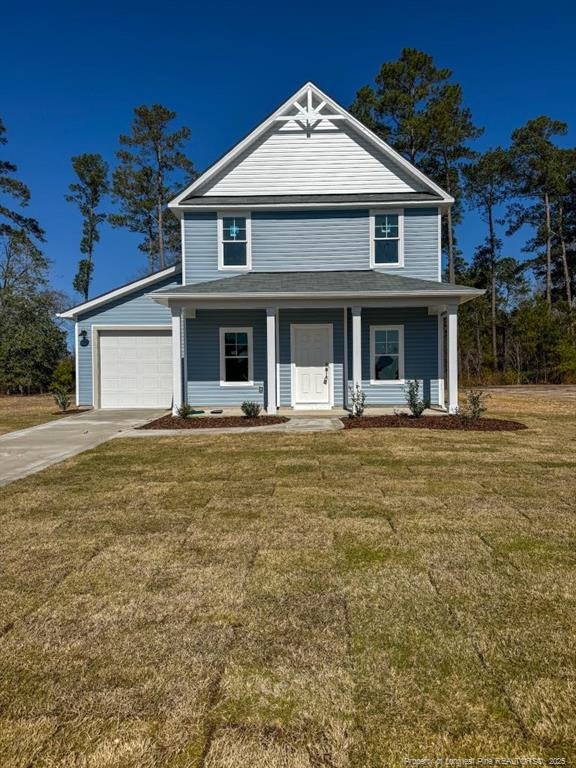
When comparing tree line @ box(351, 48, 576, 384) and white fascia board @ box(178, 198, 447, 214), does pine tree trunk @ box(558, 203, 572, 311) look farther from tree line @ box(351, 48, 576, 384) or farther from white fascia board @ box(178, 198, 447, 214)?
white fascia board @ box(178, 198, 447, 214)

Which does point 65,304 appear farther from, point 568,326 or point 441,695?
point 441,695

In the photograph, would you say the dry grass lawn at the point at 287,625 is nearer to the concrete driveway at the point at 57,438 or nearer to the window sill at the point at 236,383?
the concrete driveway at the point at 57,438

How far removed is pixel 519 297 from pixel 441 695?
113ft

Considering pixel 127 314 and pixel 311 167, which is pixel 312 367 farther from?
pixel 127 314

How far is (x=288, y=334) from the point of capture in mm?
14164

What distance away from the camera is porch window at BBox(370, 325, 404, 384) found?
1425 centimetres

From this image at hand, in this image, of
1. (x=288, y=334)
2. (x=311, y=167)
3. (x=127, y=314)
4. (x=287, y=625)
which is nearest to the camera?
(x=287, y=625)

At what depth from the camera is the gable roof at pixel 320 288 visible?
1224 centimetres

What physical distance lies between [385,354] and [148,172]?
24.7 metres

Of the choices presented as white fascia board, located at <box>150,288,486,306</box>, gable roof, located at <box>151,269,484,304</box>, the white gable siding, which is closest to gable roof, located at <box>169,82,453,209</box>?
the white gable siding

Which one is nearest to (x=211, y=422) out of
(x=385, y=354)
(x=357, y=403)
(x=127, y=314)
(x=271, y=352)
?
(x=271, y=352)

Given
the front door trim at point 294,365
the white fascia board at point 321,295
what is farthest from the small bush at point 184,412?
the front door trim at point 294,365

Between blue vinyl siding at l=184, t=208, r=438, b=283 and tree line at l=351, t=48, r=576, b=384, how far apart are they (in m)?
14.6

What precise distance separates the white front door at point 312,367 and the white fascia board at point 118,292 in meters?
4.54
